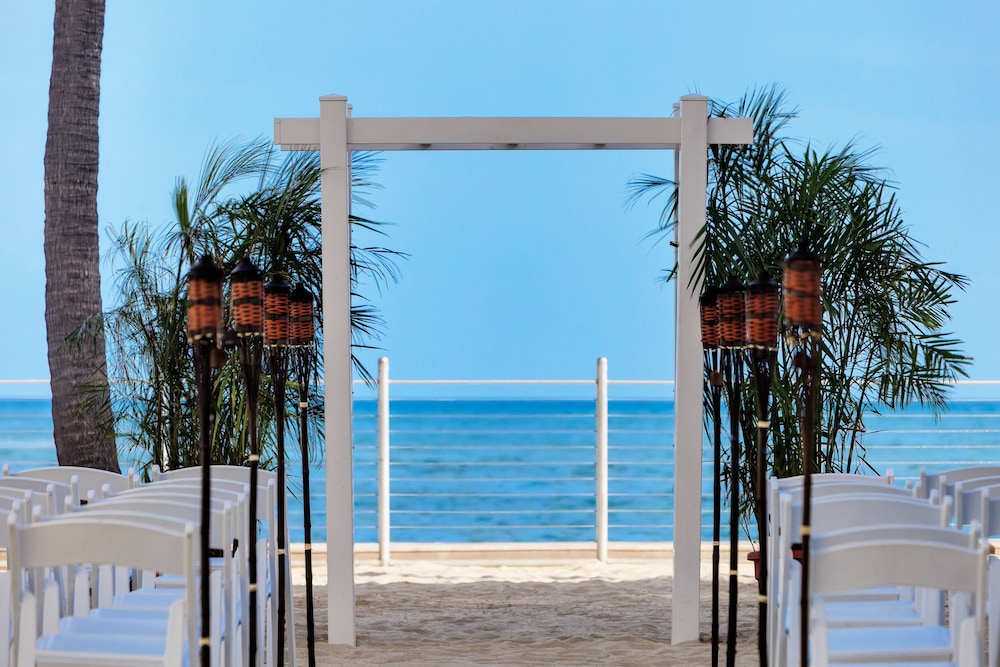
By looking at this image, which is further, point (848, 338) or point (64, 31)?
point (64, 31)

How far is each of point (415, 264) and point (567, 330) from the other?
3.37 m

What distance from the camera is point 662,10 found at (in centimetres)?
2155

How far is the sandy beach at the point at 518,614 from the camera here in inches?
173

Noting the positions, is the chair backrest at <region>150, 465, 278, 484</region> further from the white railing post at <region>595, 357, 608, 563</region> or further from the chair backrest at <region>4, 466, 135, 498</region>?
the white railing post at <region>595, 357, 608, 563</region>

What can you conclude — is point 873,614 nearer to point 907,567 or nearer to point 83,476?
point 907,567

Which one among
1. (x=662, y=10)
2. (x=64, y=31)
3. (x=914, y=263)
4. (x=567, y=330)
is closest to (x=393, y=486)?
(x=567, y=330)

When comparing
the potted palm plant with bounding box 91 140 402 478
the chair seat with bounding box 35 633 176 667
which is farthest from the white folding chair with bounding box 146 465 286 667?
the potted palm plant with bounding box 91 140 402 478

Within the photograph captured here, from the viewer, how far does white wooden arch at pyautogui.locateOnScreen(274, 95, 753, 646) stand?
179 inches

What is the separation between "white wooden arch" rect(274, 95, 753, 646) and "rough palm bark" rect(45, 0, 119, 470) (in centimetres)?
175

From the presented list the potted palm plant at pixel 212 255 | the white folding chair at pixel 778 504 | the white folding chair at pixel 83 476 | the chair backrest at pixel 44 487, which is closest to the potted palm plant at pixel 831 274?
the white folding chair at pixel 778 504

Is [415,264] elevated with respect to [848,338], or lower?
elevated

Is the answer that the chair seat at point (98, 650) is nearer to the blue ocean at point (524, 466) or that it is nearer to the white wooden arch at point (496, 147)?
the white wooden arch at point (496, 147)

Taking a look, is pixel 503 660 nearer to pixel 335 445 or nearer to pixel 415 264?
pixel 335 445

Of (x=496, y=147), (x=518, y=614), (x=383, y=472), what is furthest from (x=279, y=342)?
(x=383, y=472)
